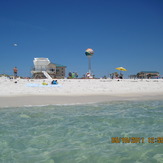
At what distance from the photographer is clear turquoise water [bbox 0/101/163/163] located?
3930 mm

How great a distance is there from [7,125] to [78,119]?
266 centimetres

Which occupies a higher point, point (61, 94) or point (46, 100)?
point (61, 94)

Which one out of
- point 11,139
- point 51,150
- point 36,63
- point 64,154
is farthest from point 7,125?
point 36,63

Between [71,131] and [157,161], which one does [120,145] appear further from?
[71,131]

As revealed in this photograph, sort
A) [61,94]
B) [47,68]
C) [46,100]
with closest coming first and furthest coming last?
[46,100] < [61,94] < [47,68]

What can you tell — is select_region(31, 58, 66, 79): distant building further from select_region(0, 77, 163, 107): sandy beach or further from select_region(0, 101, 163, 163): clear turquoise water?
select_region(0, 101, 163, 163): clear turquoise water

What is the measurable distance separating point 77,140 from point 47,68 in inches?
1769

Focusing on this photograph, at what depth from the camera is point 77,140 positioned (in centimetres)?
502

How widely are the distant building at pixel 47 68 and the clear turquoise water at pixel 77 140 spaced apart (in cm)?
3919

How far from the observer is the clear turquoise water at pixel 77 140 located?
12.9 feet
